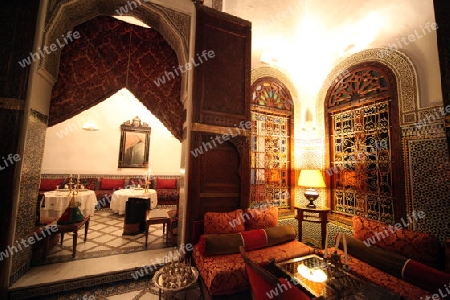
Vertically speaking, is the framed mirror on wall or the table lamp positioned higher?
the framed mirror on wall

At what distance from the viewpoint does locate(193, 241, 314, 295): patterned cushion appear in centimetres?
221

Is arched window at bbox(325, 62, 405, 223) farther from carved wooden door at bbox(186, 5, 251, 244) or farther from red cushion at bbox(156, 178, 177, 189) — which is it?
red cushion at bbox(156, 178, 177, 189)

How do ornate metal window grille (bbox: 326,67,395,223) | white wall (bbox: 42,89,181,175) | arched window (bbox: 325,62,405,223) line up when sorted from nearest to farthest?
arched window (bbox: 325,62,405,223), ornate metal window grille (bbox: 326,67,395,223), white wall (bbox: 42,89,181,175)

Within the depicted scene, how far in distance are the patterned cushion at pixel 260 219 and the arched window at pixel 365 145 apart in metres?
1.84

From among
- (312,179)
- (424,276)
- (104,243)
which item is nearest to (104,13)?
(104,243)

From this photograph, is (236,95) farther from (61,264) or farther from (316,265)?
(61,264)

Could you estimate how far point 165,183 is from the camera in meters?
7.43

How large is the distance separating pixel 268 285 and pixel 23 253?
128 inches

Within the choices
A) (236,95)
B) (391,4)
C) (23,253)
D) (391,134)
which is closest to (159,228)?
(23,253)

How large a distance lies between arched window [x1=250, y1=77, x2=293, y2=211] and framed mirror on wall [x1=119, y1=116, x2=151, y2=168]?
4826 mm

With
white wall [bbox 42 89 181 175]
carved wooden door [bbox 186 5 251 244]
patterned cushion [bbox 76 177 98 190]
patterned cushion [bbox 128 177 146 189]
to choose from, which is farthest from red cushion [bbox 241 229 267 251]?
patterned cushion [bbox 76 177 98 190]

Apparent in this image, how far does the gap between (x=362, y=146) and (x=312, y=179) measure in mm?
1122

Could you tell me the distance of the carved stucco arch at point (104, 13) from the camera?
2.83m

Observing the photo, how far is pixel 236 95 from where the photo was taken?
11.5 ft
